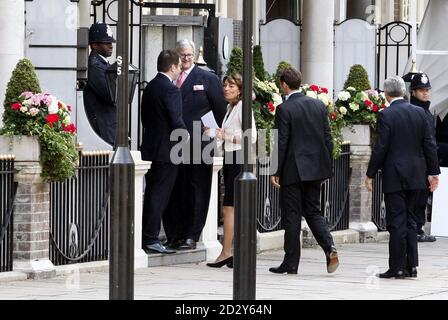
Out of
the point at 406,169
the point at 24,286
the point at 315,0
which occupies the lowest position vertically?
the point at 24,286

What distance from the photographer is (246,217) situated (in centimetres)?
1078

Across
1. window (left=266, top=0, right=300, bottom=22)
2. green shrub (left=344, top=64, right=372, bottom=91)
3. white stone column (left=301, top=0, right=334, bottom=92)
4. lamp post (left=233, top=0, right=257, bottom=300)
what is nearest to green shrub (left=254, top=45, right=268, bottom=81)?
green shrub (left=344, top=64, right=372, bottom=91)

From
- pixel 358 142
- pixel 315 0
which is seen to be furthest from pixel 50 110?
pixel 315 0

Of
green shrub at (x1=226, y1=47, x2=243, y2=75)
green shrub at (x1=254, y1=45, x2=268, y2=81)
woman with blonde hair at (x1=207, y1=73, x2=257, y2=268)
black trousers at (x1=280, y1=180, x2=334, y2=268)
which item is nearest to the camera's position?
black trousers at (x1=280, y1=180, x2=334, y2=268)

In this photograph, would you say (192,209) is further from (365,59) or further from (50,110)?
(365,59)

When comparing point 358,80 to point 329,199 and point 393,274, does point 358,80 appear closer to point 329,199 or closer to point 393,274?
point 329,199

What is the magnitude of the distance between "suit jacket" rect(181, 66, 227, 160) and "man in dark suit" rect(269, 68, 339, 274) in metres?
0.93

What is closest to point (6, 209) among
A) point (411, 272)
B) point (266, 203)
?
point (411, 272)

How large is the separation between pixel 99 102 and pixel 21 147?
7.35 ft

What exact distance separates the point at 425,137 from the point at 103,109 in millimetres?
3152

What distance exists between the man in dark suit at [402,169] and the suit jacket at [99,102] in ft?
8.75

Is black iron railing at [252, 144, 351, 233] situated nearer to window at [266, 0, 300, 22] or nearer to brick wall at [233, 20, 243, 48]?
brick wall at [233, 20, 243, 48]

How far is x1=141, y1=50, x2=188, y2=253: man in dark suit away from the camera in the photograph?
588 inches

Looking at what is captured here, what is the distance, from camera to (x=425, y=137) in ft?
47.8
